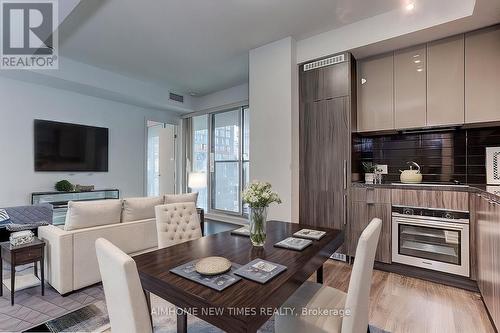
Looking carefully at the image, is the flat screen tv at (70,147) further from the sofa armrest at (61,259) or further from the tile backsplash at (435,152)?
the tile backsplash at (435,152)

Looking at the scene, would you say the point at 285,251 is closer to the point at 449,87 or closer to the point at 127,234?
the point at 127,234

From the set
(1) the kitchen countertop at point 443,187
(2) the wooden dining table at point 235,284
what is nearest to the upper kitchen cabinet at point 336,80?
(1) the kitchen countertop at point 443,187

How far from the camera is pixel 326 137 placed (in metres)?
3.35

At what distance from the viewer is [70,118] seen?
187 inches

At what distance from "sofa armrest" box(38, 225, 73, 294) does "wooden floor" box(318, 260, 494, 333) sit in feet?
8.32

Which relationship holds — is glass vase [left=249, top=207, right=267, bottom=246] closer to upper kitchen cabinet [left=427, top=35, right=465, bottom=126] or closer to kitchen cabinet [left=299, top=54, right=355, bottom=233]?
kitchen cabinet [left=299, top=54, right=355, bottom=233]

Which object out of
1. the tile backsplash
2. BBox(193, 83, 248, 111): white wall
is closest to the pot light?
the tile backsplash

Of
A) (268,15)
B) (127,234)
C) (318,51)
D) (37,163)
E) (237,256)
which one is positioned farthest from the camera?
(37,163)

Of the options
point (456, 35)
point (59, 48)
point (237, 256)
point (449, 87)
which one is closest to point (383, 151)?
point (449, 87)

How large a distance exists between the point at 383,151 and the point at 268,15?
7.67 ft

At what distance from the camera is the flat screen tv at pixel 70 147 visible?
4.39 metres

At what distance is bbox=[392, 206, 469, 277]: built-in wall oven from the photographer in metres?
2.52

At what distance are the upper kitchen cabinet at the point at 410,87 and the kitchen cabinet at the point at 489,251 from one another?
1133 mm

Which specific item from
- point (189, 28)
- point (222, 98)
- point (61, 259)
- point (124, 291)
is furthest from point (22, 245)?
point (222, 98)
